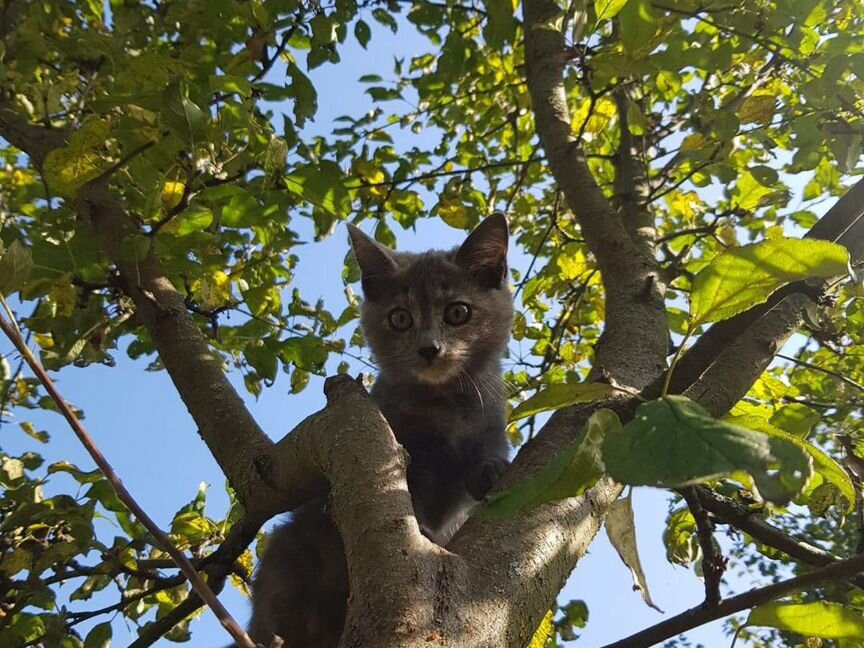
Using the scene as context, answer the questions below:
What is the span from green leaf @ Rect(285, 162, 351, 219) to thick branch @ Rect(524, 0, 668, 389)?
0.78 m

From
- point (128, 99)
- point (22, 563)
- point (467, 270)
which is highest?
point (467, 270)

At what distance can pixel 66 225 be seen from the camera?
211cm

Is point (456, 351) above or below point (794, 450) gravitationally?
above

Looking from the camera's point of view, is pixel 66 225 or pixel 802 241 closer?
pixel 802 241

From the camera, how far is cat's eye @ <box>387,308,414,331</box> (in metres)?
2.75

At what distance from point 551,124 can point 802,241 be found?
1921mm

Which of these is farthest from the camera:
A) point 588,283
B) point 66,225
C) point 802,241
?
point 588,283

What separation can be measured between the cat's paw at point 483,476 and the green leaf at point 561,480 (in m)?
1.24

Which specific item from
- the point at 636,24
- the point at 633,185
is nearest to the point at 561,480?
the point at 636,24

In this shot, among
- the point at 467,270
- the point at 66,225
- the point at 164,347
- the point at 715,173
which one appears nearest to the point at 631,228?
the point at 715,173

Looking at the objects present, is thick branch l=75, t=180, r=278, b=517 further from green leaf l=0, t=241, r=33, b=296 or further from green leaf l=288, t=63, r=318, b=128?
green leaf l=0, t=241, r=33, b=296

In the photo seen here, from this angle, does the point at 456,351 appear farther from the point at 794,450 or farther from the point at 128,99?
the point at 794,450

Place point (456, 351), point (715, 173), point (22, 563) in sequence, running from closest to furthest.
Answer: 1. point (22, 563)
2. point (715, 173)
3. point (456, 351)

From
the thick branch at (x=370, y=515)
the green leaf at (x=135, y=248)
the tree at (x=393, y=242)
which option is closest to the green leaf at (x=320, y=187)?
the tree at (x=393, y=242)
